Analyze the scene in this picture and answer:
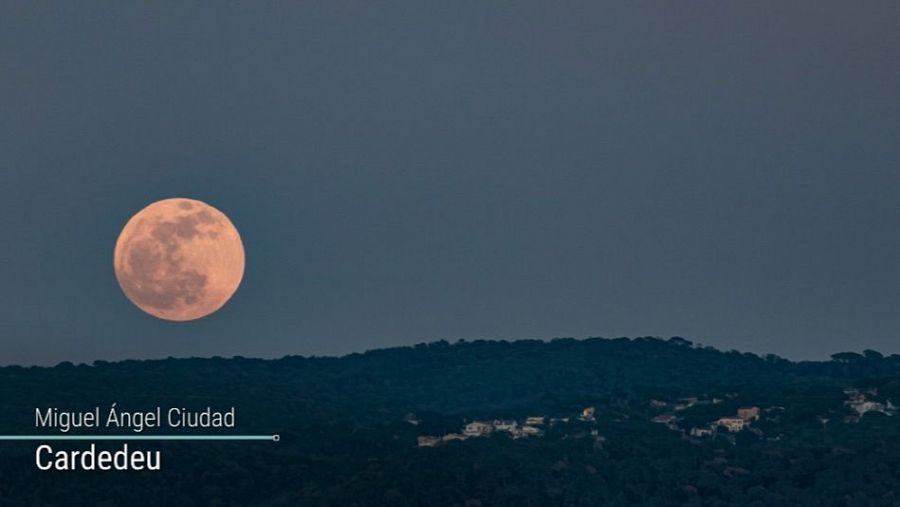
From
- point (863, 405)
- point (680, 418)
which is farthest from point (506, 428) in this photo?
point (863, 405)

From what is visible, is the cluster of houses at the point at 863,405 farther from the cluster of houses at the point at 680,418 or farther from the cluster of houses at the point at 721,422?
the cluster of houses at the point at 721,422

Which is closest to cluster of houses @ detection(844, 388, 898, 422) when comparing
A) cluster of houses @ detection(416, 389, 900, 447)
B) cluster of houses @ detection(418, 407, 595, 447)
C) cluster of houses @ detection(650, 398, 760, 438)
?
cluster of houses @ detection(416, 389, 900, 447)

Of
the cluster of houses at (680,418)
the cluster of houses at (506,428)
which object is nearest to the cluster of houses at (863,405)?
the cluster of houses at (680,418)

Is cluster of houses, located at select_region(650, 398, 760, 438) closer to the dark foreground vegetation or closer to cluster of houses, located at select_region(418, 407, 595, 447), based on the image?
the dark foreground vegetation

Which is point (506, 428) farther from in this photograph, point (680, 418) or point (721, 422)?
point (721, 422)

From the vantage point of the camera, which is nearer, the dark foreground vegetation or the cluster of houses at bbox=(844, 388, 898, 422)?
the dark foreground vegetation

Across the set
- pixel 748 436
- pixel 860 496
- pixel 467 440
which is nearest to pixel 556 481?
pixel 467 440
